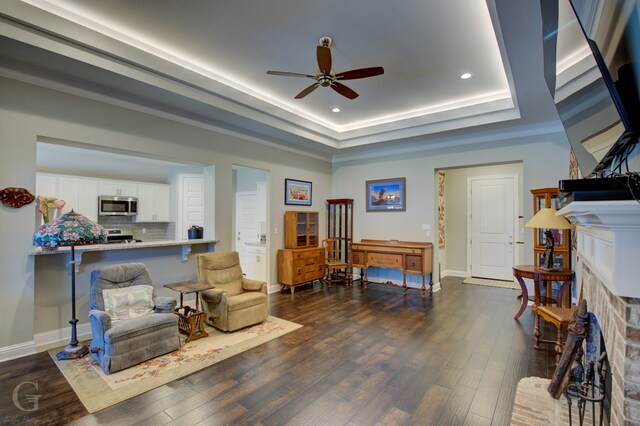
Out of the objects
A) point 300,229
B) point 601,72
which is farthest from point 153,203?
point 601,72

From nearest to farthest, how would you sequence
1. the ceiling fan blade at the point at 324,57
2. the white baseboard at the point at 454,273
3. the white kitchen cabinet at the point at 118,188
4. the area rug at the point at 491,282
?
1. the ceiling fan blade at the point at 324,57
2. the area rug at the point at 491,282
3. the white kitchen cabinet at the point at 118,188
4. the white baseboard at the point at 454,273

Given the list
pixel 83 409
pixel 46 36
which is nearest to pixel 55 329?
pixel 83 409

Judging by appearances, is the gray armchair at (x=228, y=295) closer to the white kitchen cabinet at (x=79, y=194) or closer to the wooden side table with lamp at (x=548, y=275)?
the wooden side table with lamp at (x=548, y=275)

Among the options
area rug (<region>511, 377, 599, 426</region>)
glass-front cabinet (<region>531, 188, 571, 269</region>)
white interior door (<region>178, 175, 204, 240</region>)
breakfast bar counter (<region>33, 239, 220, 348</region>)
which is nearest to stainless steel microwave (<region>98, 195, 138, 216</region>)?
white interior door (<region>178, 175, 204, 240</region>)

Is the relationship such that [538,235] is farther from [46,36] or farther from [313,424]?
[46,36]

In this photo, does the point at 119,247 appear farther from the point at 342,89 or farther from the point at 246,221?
the point at 246,221

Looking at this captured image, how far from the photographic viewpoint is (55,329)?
334 centimetres

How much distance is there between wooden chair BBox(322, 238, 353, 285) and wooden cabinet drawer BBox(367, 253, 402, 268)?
53 centimetres

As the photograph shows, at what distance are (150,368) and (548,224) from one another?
14.5 ft

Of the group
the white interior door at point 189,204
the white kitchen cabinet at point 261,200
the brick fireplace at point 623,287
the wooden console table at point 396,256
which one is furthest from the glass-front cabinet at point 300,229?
the brick fireplace at point 623,287

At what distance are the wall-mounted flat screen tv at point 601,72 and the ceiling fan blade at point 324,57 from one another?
1.63 metres

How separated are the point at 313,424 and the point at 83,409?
1.67 metres

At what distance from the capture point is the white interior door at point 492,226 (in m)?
6.54

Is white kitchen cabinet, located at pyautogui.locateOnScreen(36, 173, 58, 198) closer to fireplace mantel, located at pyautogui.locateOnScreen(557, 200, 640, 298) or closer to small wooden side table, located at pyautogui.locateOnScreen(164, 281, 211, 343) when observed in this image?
small wooden side table, located at pyautogui.locateOnScreen(164, 281, 211, 343)
